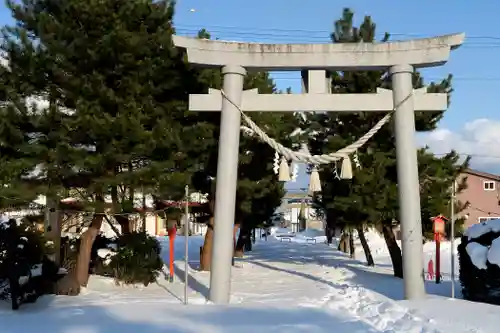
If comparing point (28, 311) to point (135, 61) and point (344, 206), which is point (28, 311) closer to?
point (135, 61)

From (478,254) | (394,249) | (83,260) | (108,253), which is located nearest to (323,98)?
(478,254)

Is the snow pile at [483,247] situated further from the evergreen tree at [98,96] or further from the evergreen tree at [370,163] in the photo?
the evergreen tree at [98,96]

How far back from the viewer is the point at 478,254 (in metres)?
11.2

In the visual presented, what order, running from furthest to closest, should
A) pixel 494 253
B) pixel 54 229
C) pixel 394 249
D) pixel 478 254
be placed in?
pixel 394 249, pixel 54 229, pixel 478 254, pixel 494 253

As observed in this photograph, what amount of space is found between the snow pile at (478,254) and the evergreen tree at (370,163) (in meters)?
4.11

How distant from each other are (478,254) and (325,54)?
4867 millimetres

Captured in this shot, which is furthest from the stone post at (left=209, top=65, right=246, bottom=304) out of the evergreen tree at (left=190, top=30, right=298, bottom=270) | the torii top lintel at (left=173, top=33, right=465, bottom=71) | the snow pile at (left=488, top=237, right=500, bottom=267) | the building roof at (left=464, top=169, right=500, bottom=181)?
the building roof at (left=464, top=169, right=500, bottom=181)

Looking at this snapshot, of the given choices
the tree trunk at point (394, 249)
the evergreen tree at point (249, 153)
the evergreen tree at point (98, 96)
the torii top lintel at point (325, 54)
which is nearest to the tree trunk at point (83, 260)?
the evergreen tree at point (98, 96)

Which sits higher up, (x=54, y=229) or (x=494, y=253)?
(x=54, y=229)

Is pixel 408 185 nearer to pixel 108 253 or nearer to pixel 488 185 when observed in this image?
pixel 108 253

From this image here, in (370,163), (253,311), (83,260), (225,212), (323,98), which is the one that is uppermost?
(323,98)

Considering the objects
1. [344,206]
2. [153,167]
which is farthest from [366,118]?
[153,167]

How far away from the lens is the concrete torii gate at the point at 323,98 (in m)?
11.1

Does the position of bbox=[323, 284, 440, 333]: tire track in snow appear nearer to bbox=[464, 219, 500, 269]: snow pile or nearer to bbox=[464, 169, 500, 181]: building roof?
bbox=[464, 219, 500, 269]: snow pile
